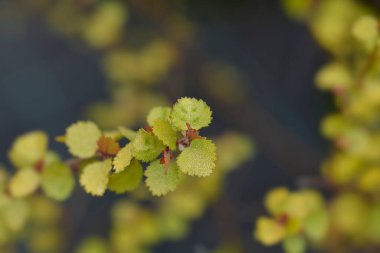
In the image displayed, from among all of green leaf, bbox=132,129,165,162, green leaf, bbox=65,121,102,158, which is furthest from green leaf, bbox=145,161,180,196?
green leaf, bbox=65,121,102,158

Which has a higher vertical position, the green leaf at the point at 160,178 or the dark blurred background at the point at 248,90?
the dark blurred background at the point at 248,90

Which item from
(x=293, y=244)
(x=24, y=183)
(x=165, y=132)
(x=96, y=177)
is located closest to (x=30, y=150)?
(x=24, y=183)

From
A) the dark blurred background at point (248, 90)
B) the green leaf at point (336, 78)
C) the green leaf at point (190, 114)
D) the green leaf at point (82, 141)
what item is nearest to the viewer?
the green leaf at point (190, 114)

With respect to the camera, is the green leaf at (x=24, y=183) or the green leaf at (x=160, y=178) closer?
the green leaf at (x=160, y=178)

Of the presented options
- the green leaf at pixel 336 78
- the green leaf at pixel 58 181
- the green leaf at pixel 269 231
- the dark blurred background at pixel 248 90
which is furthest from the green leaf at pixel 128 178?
the dark blurred background at pixel 248 90

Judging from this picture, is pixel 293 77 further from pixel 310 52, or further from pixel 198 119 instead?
pixel 198 119

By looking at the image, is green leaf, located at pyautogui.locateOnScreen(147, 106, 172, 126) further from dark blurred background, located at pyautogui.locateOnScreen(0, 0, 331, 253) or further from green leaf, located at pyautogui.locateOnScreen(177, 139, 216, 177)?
dark blurred background, located at pyautogui.locateOnScreen(0, 0, 331, 253)

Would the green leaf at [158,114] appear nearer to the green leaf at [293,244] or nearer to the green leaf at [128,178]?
the green leaf at [128,178]

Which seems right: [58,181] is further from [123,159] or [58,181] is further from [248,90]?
[248,90]
